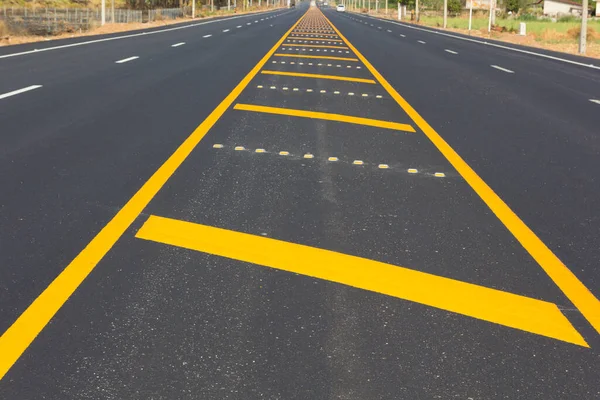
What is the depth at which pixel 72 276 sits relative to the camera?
4.57m

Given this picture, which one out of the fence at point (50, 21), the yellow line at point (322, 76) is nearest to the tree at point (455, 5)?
the fence at point (50, 21)

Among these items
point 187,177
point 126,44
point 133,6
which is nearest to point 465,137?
point 187,177

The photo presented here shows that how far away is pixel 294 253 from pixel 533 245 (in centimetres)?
171

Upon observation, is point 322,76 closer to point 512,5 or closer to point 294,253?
point 294,253

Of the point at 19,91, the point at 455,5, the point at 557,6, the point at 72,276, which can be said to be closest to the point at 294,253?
the point at 72,276

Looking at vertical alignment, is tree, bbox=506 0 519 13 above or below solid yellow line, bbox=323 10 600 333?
above

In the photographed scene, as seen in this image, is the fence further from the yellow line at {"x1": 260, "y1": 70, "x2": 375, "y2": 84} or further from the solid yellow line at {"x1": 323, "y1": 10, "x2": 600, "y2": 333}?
the solid yellow line at {"x1": 323, "y1": 10, "x2": 600, "y2": 333}

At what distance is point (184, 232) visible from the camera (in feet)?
18.0

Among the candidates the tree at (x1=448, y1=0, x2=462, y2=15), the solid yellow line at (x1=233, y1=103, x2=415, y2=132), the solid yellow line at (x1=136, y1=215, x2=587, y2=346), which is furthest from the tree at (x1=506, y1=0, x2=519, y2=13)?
the solid yellow line at (x1=136, y1=215, x2=587, y2=346)

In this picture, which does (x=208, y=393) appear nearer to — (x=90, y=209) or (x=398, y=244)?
(x=398, y=244)

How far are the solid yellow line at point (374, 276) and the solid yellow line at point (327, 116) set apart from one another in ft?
16.7

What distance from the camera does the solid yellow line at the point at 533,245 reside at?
4.38 metres

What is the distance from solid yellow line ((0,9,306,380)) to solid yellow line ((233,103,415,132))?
3.33 m

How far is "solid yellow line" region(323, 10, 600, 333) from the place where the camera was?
4.38 meters
